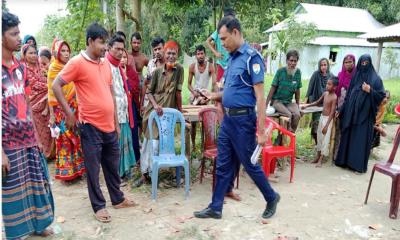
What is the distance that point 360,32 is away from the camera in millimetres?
26766

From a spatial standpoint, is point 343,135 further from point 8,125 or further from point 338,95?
point 8,125

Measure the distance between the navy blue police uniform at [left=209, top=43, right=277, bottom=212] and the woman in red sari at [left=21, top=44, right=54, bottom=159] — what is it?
2.77 m

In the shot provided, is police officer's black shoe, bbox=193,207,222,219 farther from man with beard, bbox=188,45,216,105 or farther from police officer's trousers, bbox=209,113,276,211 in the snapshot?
man with beard, bbox=188,45,216,105

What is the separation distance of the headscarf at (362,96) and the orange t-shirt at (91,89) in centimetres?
367

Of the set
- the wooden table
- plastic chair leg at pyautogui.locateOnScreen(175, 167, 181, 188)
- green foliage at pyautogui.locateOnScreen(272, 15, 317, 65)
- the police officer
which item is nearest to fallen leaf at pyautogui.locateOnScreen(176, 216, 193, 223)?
the police officer

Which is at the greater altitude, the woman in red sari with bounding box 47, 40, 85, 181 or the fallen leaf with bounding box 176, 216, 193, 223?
the woman in red sari with bounding box 47, 40, 85, 181

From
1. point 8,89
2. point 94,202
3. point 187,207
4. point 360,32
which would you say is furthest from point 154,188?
point 360,32

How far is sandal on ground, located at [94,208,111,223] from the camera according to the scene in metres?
3.57

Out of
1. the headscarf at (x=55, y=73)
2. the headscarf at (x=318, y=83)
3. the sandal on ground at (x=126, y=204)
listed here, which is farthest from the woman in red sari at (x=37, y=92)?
the headscarf at (x=318, y=83)

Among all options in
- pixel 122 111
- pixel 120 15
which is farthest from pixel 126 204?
pixel 120 15

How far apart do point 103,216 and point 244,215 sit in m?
1.47

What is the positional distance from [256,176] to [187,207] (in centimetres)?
93

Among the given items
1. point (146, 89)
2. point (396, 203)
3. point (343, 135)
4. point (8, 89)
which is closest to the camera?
point (8, 89)

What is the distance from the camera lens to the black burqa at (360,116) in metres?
5.20
